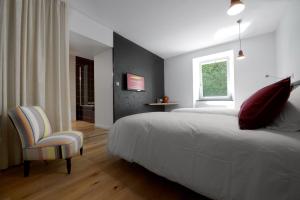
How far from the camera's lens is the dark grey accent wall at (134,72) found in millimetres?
3502

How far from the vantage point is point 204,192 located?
886 millimetres

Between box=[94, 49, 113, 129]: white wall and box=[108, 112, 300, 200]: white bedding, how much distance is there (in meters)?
2.52

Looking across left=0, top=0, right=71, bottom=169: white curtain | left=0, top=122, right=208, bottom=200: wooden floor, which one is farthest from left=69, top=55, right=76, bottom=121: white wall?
left=0, top=122, right=208, bottom=200: wooden floor

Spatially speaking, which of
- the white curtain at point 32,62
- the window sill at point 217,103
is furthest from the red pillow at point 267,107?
the window sill at point 217,103

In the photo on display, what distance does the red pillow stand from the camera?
34.9 inches

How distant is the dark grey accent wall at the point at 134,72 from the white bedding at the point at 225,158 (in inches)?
96.6

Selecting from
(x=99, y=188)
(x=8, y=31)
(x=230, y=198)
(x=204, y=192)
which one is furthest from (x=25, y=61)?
(x=230, y=198)

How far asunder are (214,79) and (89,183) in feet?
14.0

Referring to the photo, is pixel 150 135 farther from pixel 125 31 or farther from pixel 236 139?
pixel 125 31

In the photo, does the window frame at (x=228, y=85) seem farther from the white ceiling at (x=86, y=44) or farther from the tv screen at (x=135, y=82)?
the white ceiling at (x=86, y=44)

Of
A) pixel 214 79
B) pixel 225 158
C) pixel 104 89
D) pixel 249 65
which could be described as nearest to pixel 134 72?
pixel 104 89

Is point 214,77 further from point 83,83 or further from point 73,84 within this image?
point 73,84

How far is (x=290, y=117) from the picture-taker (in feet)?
2.86

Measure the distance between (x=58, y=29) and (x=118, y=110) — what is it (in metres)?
2.06
